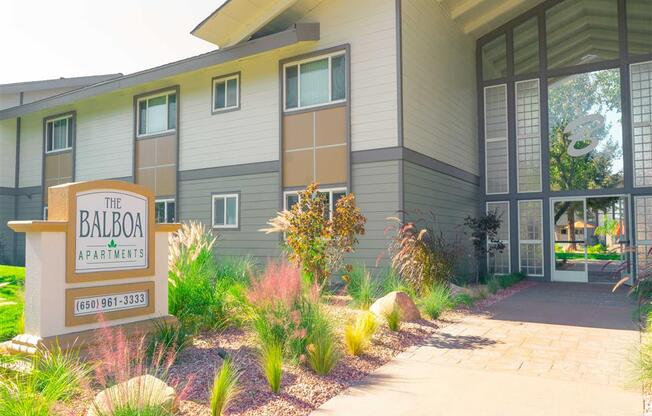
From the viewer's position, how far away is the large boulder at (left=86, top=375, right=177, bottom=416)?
3.33 metres

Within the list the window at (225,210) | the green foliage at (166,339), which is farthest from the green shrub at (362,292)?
the window at (225,210)

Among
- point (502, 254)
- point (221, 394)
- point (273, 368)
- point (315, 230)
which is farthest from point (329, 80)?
point (221, 394)

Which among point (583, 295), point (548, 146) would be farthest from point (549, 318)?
point (548, 146)

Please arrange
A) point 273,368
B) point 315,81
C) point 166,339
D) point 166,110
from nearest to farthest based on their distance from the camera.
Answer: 1. point 273,368
2. point 166,339
3. point 315,81
4. point 166,110

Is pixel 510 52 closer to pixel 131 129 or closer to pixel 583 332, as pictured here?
pixel 583 332

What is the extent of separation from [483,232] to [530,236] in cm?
187

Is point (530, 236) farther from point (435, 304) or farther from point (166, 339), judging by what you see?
point (166, 339)

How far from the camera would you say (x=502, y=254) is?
1541 centimetres

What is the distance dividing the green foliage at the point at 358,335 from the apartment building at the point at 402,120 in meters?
4.99

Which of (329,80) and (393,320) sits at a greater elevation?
(329,80)

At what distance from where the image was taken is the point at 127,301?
18.2 feet

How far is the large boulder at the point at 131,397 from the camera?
10.9ft

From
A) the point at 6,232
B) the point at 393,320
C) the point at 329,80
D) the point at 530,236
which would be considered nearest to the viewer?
the point at 393,320

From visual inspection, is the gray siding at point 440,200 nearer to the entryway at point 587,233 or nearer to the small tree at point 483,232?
the small tree at point 483,232
